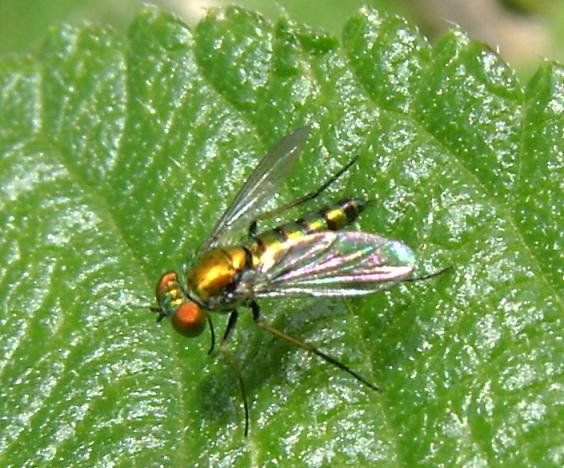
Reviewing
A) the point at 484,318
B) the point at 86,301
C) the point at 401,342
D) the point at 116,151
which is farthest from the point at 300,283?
the point at 116,151

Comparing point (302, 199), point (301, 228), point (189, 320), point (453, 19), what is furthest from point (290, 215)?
point (453, 19)

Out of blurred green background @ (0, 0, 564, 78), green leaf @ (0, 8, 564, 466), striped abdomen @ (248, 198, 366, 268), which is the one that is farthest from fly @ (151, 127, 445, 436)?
blurred green background @ (0, 0, 564, 78)

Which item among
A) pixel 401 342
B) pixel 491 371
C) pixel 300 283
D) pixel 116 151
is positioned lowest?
pixel 491 371

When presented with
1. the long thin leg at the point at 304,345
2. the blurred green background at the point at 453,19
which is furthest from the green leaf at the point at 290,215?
the blurred green background at the point at 453,19

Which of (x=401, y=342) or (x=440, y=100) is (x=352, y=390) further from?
(x=440, y=100)

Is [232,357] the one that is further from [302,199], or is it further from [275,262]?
[302,199]

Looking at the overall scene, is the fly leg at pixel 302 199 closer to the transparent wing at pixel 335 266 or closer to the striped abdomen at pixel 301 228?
the striped abdomen at pixel 301 228
